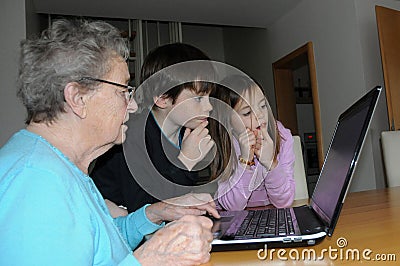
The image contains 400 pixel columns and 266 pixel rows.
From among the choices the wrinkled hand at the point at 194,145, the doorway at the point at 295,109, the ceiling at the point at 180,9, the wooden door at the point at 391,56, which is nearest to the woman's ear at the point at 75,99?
the wrinkled hand at the point at 194,145

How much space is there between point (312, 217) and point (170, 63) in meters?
0.66

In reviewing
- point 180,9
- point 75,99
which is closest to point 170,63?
point 75,99

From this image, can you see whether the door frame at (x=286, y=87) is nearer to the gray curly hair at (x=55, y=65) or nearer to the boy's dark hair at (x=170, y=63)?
the boy's dark hair at (x=170, y=63)

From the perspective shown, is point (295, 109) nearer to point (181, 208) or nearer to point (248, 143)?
point (248, 143)

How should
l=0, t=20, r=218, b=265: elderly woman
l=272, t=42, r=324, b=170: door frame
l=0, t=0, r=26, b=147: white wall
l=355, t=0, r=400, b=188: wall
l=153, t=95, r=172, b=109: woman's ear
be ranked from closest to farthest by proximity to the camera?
l=0, t=20, r=218, b=265: elderly woman
l=153, t=95, r=172, b=109: woman's ear
l=0, t=0, r=26, b=147: white wall
l=355, t=0, r=400, b=188: wall
l=272, t=42, r=324, b=170: door frame

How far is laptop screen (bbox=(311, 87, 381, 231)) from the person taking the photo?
2.16 ft

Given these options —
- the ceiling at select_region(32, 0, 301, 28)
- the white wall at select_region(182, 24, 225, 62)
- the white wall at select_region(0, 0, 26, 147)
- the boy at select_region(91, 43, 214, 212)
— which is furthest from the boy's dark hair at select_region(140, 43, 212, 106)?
the white wall at select_region(182, 24, 225, 62)

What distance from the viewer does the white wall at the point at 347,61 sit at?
3117 mm

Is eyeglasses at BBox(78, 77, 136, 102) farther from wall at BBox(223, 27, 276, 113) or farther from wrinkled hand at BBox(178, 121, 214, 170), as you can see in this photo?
wall at BBox(223, 27, 276, 113)

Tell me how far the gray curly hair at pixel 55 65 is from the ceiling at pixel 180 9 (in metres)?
3.01

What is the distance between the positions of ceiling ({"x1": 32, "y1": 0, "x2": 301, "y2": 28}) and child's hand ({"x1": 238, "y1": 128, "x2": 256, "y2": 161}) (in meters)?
2.55

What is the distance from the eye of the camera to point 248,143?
4.41 ft

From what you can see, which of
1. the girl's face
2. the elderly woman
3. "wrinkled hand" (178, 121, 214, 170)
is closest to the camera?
the elderly woman

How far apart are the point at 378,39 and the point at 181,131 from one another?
254 centimetres
